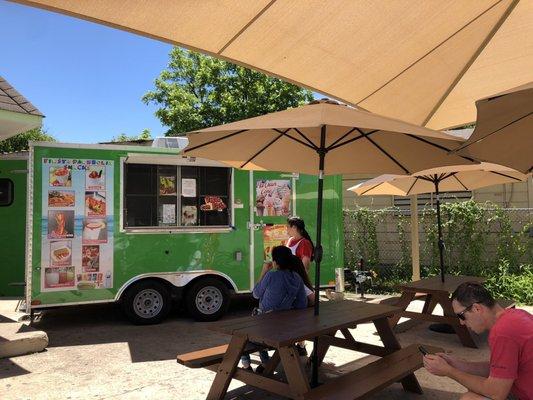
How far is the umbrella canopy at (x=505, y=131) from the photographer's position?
261 centimetres

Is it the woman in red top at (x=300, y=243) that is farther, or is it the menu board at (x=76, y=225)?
the menu board at (x=76, y=225)

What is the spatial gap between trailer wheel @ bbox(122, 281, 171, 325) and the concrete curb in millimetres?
1356

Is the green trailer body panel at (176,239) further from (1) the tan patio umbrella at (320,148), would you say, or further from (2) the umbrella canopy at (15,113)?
(1) the tan patio umbrella at (320,148)

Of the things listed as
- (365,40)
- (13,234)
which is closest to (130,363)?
(365,40)

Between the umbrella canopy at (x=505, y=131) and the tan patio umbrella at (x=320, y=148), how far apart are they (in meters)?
0.32

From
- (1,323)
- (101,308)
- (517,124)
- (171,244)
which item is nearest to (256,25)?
(517,124)

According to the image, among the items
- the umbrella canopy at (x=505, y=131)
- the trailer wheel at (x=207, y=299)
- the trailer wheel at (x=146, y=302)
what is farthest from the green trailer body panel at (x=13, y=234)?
the umbrella canopy at (x=505, y=131)

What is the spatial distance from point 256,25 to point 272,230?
4543 millimetres

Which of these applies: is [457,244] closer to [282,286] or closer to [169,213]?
[169,213]

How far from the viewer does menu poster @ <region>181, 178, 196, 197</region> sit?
7.30 meters

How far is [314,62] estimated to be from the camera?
421 cm

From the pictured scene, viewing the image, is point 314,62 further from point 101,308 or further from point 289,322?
point 101,308

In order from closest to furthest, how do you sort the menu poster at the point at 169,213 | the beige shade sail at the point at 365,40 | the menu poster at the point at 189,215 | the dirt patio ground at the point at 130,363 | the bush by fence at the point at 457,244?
the beige shade sail at the point at 365,40, the dirt patio ground at the point at 130,363, the menu poster at the point at 169,213, the menu poster at the point at 189,215, the bush by fence at the point at 457,244

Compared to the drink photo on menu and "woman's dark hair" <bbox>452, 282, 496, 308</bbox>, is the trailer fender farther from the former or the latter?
"woman's dark hair" <bbox>452, 282, 496, 308</bbox>
